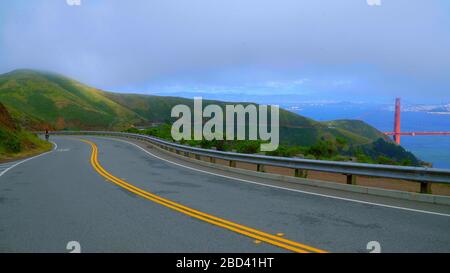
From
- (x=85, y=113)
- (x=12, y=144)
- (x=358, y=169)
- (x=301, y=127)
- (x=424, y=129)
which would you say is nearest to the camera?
(x=358, y=169)

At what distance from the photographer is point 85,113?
124250 millimetres

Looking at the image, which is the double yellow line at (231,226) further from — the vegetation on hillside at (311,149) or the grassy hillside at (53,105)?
the grassy hillside at (53,105)

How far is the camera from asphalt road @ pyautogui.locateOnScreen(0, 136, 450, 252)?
623cm

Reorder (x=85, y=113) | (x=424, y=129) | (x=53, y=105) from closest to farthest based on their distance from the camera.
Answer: (x=424, y=129) → (x=85, y=113) → (x=53, y=105)

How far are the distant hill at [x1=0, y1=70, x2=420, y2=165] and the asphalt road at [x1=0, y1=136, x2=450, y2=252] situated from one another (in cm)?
7047

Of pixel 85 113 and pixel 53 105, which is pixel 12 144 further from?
pixel 53 105

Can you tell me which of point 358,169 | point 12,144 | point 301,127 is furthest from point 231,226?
point 301,127

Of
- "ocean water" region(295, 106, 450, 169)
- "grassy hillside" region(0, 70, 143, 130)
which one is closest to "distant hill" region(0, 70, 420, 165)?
"grassy hillside" region(0, 70, 143, 130)

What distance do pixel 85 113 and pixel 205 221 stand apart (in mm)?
124545

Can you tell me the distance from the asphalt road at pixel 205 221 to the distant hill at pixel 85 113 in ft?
231

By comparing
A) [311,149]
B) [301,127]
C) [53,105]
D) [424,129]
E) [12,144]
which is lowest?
[12,144]

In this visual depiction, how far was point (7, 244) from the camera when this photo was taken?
255 inches
